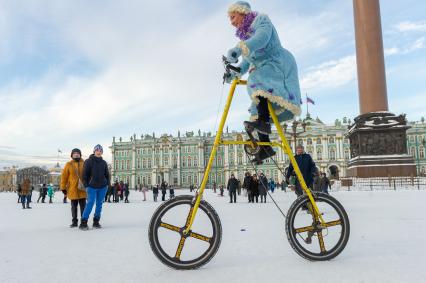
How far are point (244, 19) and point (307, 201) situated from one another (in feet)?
4.86

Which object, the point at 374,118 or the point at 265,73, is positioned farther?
the point at 374,118

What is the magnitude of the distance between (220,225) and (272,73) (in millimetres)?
1208

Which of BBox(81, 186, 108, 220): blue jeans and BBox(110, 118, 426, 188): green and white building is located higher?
BBox(110, 118, 426, 188): green and white building

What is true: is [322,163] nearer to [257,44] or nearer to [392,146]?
[392,146]

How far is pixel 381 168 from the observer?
21.3 meters

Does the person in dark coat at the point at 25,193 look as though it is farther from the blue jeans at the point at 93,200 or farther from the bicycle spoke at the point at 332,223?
the bicycle spoke at the point at 332,223

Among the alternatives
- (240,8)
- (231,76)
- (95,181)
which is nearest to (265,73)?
(231,76)

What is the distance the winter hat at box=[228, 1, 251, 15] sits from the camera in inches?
106

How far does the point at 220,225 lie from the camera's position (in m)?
2.39

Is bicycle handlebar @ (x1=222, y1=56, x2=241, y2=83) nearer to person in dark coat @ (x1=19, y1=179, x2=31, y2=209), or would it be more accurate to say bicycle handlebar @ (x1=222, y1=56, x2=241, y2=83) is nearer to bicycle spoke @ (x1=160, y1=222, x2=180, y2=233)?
bicycle spoke @ (x1=160, y1=222, x2=180, y2=233)

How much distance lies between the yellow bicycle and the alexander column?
20656 mm

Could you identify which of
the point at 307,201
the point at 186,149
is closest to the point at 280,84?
the point at 307,201

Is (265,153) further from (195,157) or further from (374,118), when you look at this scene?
(195,157)

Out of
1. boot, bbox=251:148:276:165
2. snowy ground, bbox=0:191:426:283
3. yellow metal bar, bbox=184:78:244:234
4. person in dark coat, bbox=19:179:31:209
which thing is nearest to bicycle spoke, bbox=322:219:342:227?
snowy ground, bbox=0:191:426:283
